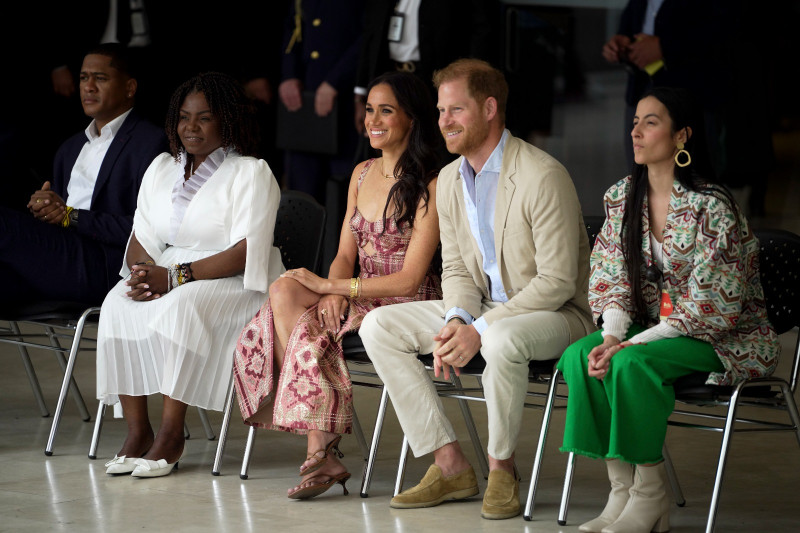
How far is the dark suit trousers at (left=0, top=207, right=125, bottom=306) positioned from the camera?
4.97m

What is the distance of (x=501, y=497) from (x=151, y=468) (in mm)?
1267

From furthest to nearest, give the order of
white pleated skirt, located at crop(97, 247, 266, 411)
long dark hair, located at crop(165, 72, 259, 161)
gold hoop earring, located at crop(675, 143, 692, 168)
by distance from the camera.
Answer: long dark hair, located at crop(165, 72, 259, 161)
white pleated skirt, located at crop(97, 247, 266, 411)
gold hoop earring, located at crop(675, 143, 692, 168)

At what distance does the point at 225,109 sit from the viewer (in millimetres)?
4805

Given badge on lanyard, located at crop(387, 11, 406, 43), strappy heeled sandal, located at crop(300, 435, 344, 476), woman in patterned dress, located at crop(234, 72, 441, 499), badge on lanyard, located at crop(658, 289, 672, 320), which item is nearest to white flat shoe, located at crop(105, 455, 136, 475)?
woman in patterned dress, located at crop(234, 72, 441, 499)

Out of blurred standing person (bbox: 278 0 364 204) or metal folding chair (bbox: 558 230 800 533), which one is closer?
metal folding chair (bbox: 558 230 800 533)

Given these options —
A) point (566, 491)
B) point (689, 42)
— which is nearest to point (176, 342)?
point (566, 491)

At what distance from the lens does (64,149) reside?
220 inches

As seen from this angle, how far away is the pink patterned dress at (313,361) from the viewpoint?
4.23 metres

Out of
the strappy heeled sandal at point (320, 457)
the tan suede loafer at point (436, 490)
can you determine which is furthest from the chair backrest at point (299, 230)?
the tan suede loafer at point (436, 490)

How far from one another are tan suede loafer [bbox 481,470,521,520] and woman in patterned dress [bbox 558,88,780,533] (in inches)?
11.6

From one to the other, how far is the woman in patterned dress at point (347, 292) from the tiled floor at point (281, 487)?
24 centimetres

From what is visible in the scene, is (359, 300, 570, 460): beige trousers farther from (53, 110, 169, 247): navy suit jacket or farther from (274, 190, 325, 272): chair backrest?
(53, 110, 169, 247): navy suit jacket

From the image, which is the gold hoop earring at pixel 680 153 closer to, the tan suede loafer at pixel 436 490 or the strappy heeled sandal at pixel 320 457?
the tan suede loafer at pixel 436 490

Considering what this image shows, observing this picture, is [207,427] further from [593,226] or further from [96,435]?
[593,226]
